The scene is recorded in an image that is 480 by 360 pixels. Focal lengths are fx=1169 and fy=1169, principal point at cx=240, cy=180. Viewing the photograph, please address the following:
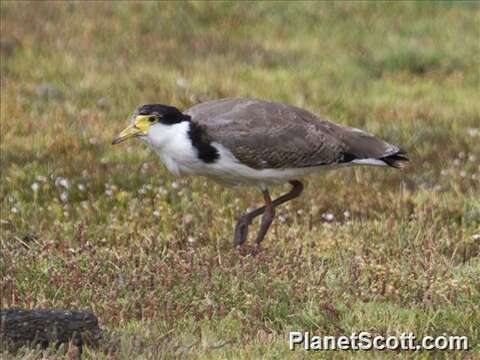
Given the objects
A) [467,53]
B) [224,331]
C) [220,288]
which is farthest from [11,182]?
[467,53]

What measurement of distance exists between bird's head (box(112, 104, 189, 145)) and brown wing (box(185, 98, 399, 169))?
0.24 m

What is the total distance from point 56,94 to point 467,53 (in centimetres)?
604

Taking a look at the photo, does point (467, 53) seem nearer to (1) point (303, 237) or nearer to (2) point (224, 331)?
(1) point (303, 237)

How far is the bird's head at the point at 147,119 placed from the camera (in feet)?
29.1

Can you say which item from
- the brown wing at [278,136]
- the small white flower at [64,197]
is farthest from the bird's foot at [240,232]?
the small white flower at [64,197]

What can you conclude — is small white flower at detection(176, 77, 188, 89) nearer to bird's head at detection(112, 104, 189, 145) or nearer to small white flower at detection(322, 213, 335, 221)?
small white flower at detection(322, 213, 335, 221)

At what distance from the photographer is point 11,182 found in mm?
11062

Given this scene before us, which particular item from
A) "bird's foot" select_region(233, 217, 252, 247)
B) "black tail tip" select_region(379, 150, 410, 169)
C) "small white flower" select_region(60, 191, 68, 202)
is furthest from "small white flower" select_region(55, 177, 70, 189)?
"black tail tip" select_region(379, 150, 410, 169)

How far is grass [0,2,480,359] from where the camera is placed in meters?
7.48

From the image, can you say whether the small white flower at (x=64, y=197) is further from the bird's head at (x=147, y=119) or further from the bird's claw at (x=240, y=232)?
the bird's claw at (x=240, y=232)

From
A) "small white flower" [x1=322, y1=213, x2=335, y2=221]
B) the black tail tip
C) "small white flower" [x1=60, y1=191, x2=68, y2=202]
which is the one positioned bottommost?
"small white flower" [x1=322, y1=213, x2=335, y2=221]

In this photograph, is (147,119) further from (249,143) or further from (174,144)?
(249,143)

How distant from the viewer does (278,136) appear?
9.06 m

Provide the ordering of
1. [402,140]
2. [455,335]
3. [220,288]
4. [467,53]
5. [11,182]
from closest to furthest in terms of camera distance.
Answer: [455,335] < [220,288] < [11,182] < [402,140] < [467,53]
